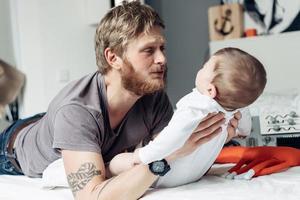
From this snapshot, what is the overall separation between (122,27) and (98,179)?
470 millimetres

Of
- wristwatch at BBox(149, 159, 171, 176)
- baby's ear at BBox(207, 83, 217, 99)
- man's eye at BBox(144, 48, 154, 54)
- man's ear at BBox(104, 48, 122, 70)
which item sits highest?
man's eye at BBox(144, 48, 154, 54)

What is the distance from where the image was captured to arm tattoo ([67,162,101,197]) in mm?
1006

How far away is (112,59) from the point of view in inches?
48.6

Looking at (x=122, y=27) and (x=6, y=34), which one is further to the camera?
(x=6, y=34)

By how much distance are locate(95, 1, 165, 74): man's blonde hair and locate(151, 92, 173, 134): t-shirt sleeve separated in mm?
224

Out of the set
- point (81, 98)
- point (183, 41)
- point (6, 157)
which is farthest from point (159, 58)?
point (183, 41)

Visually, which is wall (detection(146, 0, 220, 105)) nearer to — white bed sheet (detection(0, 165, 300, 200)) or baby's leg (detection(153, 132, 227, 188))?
white bed sheet (detection(0, 165, 300, 200))

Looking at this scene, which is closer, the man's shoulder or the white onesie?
the white onesie

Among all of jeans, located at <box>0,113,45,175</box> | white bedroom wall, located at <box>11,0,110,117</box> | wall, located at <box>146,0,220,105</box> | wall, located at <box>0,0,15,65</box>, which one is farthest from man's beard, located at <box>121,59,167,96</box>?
wall, located at <box>146,0,220,105</box>

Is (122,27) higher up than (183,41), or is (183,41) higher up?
(122,27)

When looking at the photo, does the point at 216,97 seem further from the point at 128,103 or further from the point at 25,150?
the point at 25,150

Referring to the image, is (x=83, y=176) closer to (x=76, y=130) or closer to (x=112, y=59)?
(x=76, y=130)

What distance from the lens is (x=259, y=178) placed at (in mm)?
1094

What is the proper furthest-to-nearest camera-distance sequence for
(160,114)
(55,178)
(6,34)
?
1. (6,34)
2. (160,114)
3. (55,178)
